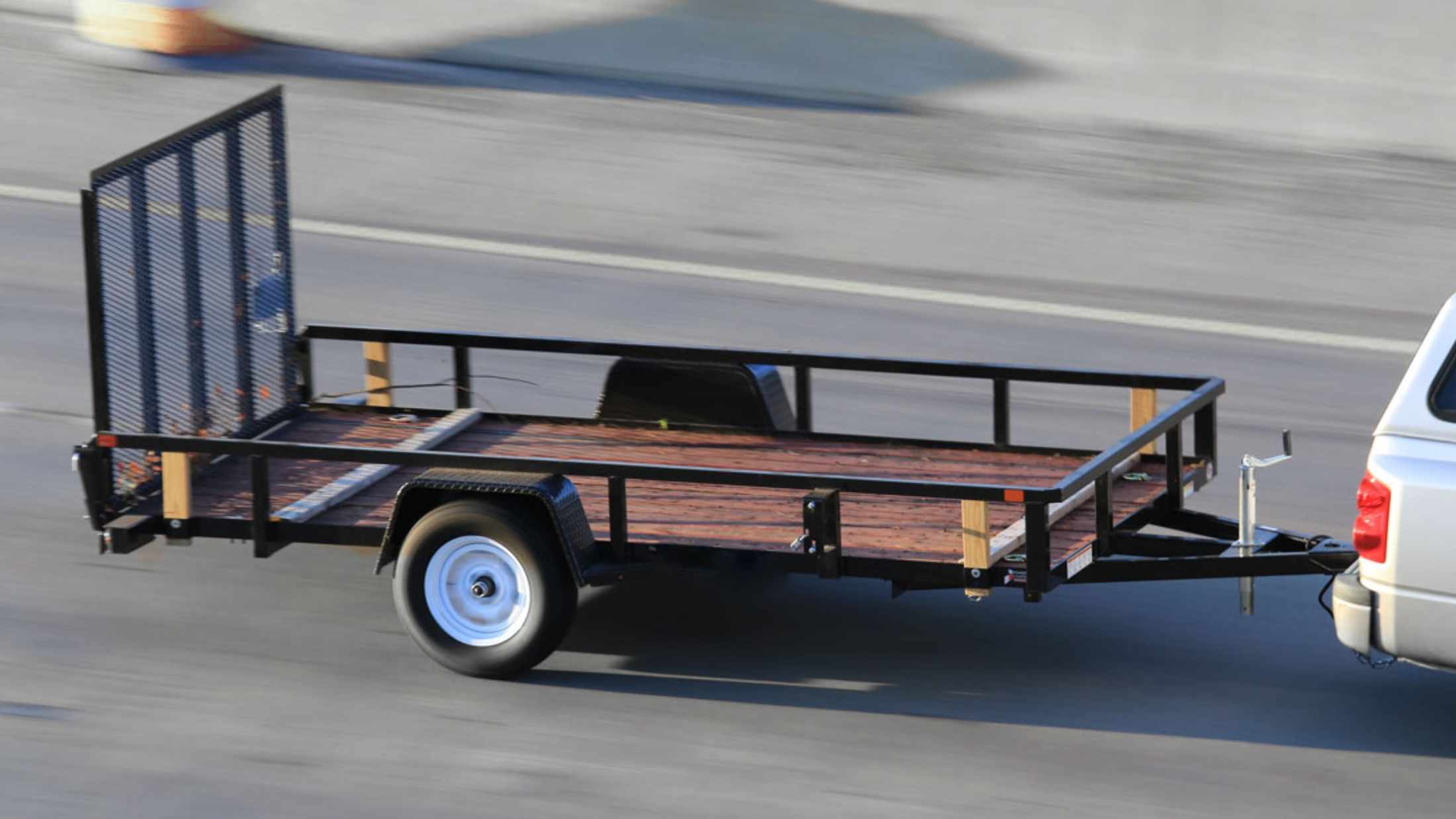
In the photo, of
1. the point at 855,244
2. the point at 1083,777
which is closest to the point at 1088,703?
the point at 1083,777

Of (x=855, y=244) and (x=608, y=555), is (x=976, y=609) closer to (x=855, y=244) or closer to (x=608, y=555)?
(x=608, y=555)

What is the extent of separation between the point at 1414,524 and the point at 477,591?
3333 mm

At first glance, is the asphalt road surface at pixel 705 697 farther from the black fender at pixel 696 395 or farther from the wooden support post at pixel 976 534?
the black fender at pixel 696 395

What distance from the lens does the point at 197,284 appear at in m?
9.19

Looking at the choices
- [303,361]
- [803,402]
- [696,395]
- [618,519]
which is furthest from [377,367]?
[618,519]

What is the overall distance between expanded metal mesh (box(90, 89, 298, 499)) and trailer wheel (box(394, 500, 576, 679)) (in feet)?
4.38

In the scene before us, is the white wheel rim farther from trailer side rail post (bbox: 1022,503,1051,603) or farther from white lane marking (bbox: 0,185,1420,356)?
white lane marking (bbox: 0,185,1420,356)

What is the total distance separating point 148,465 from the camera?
889 cm

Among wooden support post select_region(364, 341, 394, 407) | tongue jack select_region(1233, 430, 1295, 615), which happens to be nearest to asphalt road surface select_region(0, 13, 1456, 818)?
tongue jack select_region(1233, 430, 1295, 615)

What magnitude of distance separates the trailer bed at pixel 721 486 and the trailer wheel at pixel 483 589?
340mm

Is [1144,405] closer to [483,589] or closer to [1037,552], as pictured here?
[1037,552]

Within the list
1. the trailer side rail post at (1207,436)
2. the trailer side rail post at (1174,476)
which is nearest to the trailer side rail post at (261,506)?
the trailer side rail post at (1174,476)

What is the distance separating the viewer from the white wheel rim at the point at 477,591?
8195 mm

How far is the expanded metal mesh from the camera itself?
8.54 m
